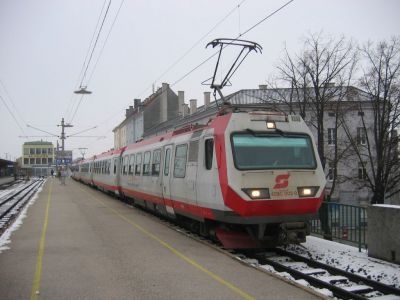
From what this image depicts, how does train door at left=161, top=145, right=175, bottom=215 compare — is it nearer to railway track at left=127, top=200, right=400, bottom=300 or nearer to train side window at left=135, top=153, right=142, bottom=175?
railway track at left=127, top=200, right=400, bottom=300

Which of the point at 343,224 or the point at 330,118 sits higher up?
the point at 330,118

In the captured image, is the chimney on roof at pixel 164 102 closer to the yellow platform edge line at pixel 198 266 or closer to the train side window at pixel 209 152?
the yellow platform edge line at pixel 198 266

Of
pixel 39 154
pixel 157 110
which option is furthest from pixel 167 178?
pixel 39 154

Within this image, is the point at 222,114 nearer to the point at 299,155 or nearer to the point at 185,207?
the point at 299,155

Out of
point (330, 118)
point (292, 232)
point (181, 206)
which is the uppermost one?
point (330, 118)

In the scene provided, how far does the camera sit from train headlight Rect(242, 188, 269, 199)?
945 centimetres

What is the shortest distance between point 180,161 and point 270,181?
3662 mm

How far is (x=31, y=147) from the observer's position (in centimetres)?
12056

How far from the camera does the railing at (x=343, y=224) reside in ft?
34.0

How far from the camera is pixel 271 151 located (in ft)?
33.0

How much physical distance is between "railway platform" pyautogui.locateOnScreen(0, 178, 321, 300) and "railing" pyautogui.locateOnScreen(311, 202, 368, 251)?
3.06 metres

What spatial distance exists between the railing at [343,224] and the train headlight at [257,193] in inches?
56.3

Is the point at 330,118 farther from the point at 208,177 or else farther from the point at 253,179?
the point at 253,179

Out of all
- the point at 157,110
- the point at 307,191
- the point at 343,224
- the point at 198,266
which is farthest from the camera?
the point at 157,110
